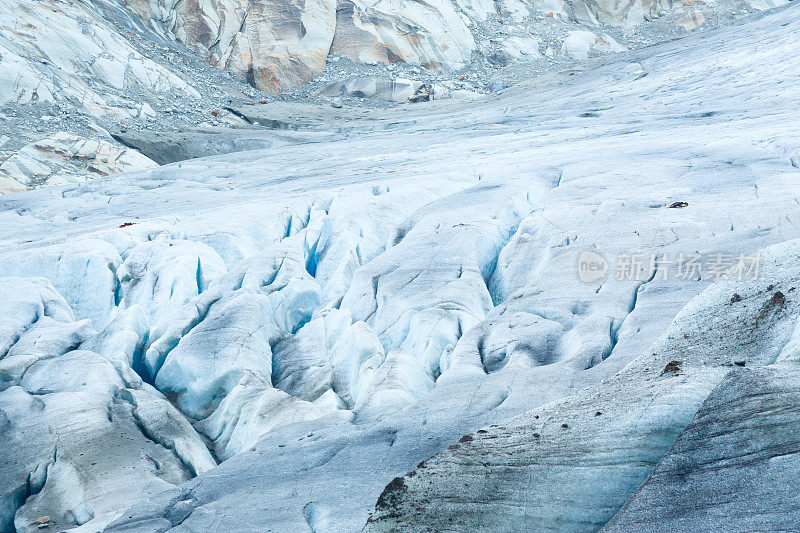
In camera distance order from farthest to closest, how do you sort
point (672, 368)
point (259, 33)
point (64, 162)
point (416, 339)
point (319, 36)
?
point (319, 36)
point (259, 33)
point (64, 162)
point (416, 339)
point (672, 368)

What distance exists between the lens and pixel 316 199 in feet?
44.2

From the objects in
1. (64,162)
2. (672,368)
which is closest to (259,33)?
(64,162)

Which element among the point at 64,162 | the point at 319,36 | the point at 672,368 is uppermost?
the point at 319,36

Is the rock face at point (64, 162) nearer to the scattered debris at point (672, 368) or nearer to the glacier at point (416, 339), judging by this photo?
the glacier at point (416, 339)

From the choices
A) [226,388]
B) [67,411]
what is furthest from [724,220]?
[67,411]

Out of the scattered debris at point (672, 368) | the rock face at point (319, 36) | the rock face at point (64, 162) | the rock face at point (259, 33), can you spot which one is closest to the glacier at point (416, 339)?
the scattered debris at point (672, 368)

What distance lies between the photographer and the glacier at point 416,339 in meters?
4.26

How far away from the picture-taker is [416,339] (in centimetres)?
876

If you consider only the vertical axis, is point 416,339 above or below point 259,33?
below

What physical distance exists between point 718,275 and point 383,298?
4605 mm

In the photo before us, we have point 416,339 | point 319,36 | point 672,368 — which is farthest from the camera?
point 319,36

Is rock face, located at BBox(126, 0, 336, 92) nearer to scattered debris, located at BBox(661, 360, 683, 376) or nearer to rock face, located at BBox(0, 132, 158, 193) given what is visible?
rock face, located at BBox(0, 132, 158, 193)

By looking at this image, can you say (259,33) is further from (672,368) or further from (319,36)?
(672,368)

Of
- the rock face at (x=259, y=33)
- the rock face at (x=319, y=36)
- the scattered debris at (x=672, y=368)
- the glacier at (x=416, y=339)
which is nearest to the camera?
the glacier at (x=416, y=339)
